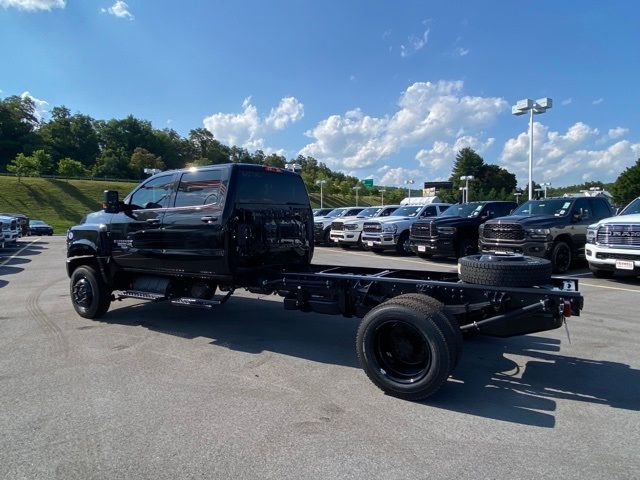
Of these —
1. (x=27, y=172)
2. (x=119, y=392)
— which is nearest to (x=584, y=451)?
(x=119, y=392)

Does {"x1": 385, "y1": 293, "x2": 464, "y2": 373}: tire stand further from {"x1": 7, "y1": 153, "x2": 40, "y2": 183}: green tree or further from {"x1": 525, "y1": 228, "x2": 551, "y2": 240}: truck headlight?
{"x1": 7, "y1": 153, "x2": 40, "y2": 183}: green tree

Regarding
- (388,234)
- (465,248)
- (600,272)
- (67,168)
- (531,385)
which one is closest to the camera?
(531,385)

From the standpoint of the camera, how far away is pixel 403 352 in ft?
13.8

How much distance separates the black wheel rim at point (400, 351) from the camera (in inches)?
161

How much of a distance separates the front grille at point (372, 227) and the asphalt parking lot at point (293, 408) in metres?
10.6

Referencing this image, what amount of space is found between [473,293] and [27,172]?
71094 mm

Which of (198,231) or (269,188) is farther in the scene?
(269,188)

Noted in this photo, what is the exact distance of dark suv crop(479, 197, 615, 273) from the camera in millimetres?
11461

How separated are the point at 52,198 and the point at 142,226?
5638 centimetres

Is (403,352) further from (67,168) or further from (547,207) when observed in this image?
(67,168)

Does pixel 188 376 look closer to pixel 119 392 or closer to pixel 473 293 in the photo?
pixel 119 392

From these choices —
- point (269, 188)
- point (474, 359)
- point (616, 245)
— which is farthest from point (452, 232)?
point (474, 359)

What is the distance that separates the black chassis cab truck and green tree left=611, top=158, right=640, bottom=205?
74.0 metres

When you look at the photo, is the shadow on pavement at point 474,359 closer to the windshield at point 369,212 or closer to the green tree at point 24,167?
the windshield at point 369,212
